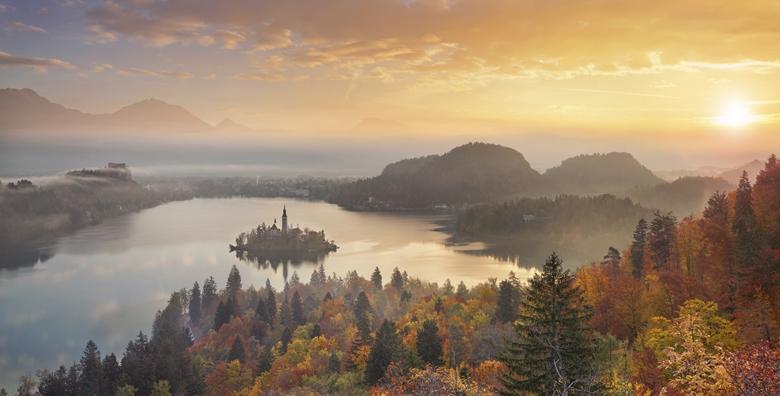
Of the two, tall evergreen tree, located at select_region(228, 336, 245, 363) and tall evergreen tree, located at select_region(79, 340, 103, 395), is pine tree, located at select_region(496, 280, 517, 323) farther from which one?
tall evergreen tree, located at select_region(79, 340, 103, 395)

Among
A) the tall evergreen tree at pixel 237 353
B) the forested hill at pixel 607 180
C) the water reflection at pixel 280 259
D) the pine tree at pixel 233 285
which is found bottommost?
the water reflection at pixel 280 259

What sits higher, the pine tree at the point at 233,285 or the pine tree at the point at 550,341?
the pine tree at the point at 550,341

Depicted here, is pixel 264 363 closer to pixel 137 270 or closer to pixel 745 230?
pixel 745 230

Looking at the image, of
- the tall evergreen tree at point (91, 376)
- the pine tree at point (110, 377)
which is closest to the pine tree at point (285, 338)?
the pine tree at point (110, 377)

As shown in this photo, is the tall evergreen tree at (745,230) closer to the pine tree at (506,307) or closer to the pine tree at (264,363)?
the pine tree at (506,307)

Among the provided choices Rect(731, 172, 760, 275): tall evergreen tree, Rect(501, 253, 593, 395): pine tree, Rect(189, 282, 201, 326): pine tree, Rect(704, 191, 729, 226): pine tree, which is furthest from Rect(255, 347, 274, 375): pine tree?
Rect(704, 191, 729, 226): pine tree

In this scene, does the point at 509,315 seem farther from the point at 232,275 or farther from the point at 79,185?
the point at 79,185

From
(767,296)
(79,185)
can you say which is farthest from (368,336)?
(79,185)
